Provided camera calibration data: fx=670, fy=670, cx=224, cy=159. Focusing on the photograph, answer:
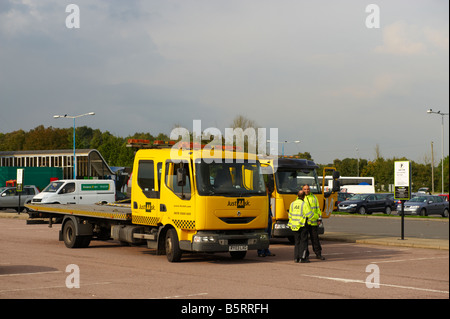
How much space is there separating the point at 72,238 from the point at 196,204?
6195 mm

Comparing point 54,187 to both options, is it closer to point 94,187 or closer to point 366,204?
point 94,187

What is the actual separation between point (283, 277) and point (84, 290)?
395cm

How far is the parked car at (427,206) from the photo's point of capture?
1741 inches

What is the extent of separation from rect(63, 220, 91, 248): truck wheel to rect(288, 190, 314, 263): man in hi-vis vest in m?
6.55

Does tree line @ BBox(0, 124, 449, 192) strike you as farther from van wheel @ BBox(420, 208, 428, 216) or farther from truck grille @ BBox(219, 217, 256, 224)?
truck grille @ BBox(219, 217, 256, 224)

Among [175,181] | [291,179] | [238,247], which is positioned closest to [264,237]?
[238,247]

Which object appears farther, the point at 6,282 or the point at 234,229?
the point at 234,229

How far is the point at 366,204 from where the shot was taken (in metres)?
46.8

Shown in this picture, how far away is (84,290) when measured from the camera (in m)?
11.0

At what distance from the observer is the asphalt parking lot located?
10.7 m
